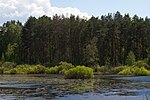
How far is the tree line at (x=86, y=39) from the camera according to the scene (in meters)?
109

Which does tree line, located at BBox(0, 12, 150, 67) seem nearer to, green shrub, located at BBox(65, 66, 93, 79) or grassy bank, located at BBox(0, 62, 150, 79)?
grassy bank, located at BBox(0, 62, 150, 79)

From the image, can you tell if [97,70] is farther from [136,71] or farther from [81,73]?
[81,73]

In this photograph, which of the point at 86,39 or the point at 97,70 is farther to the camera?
the point at 86,39

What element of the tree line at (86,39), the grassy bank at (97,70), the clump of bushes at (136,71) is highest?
the tree line at (86,39)

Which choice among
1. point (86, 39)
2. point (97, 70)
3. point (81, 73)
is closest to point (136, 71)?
point (97, 70)

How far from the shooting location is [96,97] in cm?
3222

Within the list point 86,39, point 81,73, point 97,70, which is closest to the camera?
point 81,73

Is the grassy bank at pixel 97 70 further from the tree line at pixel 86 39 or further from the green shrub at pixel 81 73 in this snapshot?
the tree line at pixel 86 39

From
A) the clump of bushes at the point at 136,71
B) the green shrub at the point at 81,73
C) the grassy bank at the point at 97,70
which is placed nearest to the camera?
the green shrub at the point at 81,73

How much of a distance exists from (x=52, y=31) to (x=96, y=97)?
284ft

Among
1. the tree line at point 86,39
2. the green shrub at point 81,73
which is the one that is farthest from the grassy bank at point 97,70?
the tree line at point 86,39

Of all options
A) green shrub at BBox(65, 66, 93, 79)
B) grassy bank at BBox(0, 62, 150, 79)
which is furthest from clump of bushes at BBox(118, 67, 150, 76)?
green shrub at BBox(65, 66, 93, 79)

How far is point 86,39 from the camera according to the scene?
11225 centimetres

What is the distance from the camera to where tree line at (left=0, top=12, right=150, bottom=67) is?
109125 mm
